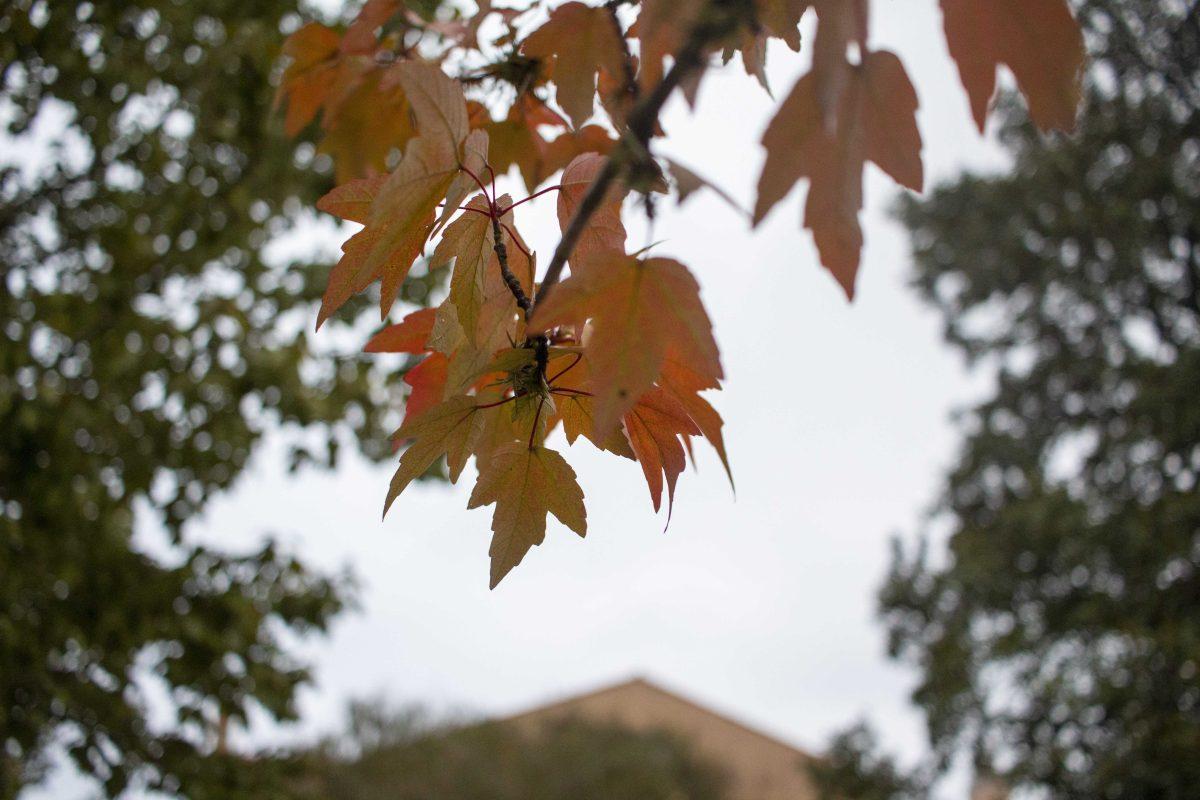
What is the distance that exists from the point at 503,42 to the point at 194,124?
2.56 metres

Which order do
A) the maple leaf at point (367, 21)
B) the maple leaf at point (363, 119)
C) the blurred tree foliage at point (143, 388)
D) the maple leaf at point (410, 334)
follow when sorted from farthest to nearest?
1. the blurred tree foliage at point (143, 388)
2. the maple leaf at point (363, 119)
3. the maple leaf at point (367, 21)
4. the maple leaf at point (410, 334)

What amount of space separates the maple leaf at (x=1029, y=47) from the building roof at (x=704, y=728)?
17.5 m

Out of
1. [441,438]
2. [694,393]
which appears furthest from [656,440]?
[441,438]

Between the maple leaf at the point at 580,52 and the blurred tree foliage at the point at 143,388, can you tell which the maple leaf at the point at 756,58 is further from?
the blurred tree foliage at the point at 143,388

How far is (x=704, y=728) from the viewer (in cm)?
1834

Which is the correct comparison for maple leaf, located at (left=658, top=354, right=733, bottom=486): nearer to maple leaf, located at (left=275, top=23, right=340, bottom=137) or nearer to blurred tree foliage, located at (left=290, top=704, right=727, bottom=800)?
maple leaf, located at (left=275, top=23, right=340, bottom=137)

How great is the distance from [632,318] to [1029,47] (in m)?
0.26

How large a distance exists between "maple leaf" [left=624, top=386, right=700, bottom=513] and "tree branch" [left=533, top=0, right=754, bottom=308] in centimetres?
20

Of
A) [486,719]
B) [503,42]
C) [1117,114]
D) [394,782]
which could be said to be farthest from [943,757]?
[486,719]

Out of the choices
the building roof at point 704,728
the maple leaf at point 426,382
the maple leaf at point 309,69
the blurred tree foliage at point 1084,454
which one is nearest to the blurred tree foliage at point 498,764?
the building roof at point 704,728

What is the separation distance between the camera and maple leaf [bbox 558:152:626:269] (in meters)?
0.77

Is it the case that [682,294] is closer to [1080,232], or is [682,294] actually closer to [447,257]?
[447,257]

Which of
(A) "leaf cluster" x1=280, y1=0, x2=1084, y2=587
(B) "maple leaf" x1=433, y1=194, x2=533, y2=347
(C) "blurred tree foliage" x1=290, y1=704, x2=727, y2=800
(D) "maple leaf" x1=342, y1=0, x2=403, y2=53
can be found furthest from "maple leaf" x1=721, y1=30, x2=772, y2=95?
(C) "blurred tree foliage" x1=290, y1=704, x2=727, y2=800

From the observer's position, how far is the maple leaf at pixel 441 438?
72 centimetres
